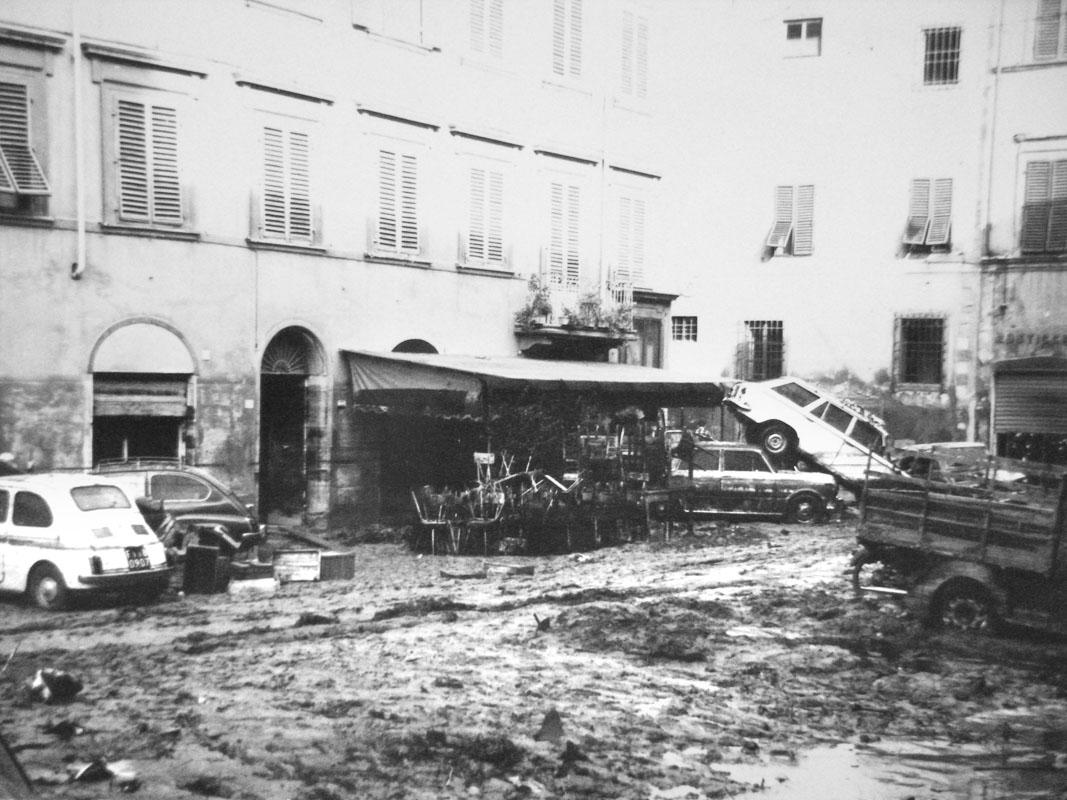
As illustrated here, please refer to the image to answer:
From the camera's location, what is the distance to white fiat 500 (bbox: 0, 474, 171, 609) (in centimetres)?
729

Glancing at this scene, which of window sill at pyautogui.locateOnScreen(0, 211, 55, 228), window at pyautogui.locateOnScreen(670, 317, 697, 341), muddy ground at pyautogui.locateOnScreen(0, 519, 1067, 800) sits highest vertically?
window sill at pyautogui.locateOnScreen(0, 211, 55, 228)

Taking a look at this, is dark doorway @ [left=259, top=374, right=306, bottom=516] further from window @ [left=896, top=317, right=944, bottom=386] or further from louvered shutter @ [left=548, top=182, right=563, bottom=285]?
window @ [left=896, top=317, right=944, bottom=386]

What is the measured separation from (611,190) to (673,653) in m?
8.18

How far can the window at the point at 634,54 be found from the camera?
471 inches

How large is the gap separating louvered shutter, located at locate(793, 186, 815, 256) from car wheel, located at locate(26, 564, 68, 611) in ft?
31.7

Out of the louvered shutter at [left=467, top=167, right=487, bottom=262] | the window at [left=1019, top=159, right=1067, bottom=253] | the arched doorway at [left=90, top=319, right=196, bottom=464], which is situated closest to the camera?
the arched doorway at [left=90, top=319, right=196, bottom=464]

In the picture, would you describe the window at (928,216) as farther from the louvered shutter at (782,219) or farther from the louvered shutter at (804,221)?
the louvered shutter at (782,219)

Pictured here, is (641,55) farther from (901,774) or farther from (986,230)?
(901,774)

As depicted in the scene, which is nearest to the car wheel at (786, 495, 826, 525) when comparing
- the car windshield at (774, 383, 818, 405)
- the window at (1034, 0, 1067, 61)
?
the car windshield at (774, 383, 818, 405)

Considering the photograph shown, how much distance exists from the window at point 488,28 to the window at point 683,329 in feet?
22.0

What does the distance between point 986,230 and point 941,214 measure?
1.75 ft

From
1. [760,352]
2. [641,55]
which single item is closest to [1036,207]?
[760,352]

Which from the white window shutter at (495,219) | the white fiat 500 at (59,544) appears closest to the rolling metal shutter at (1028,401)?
the white window shutter at (495,219)

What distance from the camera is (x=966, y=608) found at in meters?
7.33
